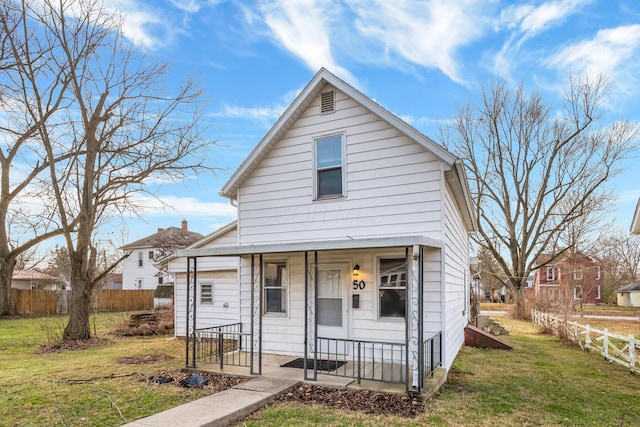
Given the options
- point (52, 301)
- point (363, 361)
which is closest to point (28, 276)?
point (52, 301)

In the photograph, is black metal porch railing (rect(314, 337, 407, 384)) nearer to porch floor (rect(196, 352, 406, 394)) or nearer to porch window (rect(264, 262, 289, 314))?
porch floor (rect(196, 352, 406, 394))

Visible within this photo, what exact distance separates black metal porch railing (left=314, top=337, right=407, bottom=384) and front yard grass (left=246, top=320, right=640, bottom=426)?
0.93 m

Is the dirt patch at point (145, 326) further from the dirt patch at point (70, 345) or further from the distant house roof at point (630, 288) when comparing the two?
the distant house roof at point (630, 288)

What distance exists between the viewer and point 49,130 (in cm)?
1323

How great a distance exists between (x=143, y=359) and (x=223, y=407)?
16.8ft

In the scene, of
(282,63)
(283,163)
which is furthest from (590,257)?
(283,163)

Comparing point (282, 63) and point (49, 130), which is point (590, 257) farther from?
point (49, 130)

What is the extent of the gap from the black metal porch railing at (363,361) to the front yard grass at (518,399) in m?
0.93

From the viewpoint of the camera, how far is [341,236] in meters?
8.91

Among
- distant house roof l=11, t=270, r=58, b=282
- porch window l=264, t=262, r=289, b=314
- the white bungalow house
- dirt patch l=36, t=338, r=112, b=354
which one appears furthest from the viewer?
distant house roof l=11, t=270, r=58, b=282

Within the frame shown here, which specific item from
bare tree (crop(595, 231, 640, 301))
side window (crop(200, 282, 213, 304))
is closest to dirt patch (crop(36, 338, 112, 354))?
side window (crop(200, 282, 213, 304))

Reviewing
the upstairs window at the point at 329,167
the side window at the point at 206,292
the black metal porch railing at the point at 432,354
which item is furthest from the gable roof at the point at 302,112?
the side window at the point at 206,292

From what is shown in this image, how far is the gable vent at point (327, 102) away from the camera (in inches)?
362

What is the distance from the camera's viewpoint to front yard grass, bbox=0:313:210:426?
5855 mm
